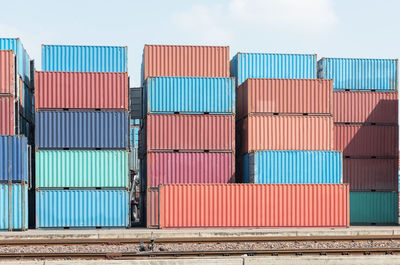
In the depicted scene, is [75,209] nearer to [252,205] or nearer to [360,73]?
[252,205]

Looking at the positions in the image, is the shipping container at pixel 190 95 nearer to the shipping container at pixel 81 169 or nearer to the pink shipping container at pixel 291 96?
the pink shipping container at pixel 291 96

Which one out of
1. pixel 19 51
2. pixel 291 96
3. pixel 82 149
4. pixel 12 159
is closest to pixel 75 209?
pixel 82 149

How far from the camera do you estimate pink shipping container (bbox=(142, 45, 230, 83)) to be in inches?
1416

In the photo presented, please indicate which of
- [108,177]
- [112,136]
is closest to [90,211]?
[108,177]

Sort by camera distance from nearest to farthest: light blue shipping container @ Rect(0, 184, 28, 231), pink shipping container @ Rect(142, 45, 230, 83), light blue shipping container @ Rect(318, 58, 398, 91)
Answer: light blue shipping container @ Rect(0, 184, 28, 231) < pink shipping container @ Rect(142, 45, 230, 83) < light blue shipping container @ Rect(318, 58, 398, 91)

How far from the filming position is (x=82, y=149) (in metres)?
33.8

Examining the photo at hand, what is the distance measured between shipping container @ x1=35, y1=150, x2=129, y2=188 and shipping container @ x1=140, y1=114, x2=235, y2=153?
212cm

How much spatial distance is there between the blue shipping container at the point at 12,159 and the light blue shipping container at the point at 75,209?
165 cm

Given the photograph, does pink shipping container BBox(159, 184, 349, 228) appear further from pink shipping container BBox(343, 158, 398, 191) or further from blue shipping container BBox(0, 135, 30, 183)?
blue shipping container BBox(0, 135, 30, 183)

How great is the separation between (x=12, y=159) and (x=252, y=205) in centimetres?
1260

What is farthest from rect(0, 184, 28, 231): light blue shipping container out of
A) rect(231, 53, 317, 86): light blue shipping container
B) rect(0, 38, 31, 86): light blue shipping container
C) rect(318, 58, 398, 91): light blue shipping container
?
rect(318, 58, 398, 91): light blue shipping container

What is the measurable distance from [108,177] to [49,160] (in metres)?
3.25

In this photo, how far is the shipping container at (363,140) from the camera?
3841 cm

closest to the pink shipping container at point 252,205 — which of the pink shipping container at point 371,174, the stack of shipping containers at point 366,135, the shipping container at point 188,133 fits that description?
the shipping container at point 188,133
